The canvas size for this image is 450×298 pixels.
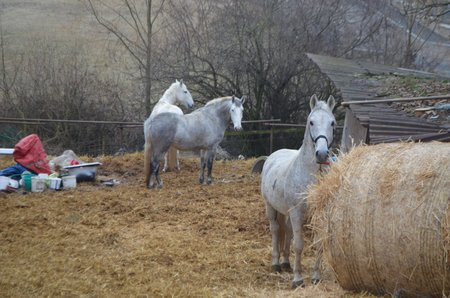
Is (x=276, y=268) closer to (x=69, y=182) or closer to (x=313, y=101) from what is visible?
(x=313, y=101)

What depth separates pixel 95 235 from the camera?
268 inches

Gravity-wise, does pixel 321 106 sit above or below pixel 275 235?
above

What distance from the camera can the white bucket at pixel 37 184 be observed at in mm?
9609

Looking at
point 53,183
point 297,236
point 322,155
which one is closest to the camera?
point 322,155

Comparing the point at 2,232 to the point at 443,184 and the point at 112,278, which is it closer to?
the point at 112,278

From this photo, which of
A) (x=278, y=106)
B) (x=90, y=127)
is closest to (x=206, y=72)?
(x=278, y=106)

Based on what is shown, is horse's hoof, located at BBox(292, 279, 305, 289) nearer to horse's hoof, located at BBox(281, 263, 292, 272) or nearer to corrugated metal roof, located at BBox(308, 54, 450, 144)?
horse's hoof, located at BBox(281, 263, 292, 272)

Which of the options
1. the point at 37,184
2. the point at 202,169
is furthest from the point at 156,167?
the point at 37,184

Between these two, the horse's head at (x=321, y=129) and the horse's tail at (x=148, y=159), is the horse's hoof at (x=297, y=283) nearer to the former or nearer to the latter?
the horse's head at (x=321, y=129)

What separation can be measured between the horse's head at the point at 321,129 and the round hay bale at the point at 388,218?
260 mm

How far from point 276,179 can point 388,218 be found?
1672mm

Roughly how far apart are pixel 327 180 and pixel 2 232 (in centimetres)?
436

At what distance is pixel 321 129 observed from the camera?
4793mm

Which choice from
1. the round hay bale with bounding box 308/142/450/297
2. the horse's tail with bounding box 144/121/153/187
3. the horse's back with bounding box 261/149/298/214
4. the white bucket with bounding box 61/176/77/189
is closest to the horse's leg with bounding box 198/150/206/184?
the horse's tail with bounding box 144/121/153/187
